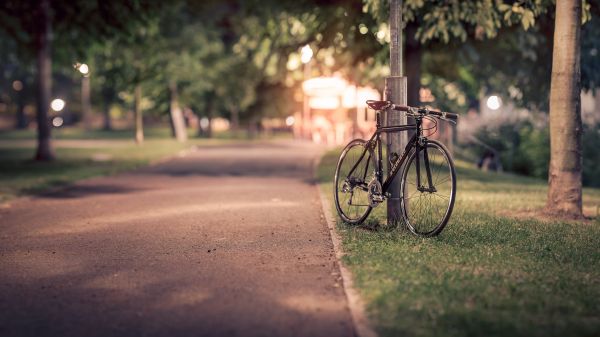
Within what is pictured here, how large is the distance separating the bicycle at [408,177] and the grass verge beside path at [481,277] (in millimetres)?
262

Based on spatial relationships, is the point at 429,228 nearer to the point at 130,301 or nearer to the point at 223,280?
the point at 223,280

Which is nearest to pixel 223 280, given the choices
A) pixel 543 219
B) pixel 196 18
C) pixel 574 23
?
pixel 543 219

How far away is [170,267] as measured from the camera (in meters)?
6.57

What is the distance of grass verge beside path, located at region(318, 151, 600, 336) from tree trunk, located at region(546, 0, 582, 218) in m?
0.54

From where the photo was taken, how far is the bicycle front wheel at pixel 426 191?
23.8 ft

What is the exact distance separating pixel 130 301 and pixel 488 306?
2.72m

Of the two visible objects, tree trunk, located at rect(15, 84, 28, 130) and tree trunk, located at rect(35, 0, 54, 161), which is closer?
tree trunk, located at rect(35, 0, 54, 161)

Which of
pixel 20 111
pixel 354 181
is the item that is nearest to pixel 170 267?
pixel 354 181

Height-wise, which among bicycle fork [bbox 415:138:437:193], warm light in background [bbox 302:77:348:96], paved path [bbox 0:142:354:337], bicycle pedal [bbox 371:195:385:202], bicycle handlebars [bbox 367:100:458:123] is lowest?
paved path [bbox 0:142:354:337]

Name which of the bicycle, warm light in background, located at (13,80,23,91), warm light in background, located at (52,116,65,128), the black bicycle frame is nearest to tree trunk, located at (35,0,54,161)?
the bicycle

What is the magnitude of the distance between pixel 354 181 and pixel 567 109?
3.05 m

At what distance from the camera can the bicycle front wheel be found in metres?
7.27

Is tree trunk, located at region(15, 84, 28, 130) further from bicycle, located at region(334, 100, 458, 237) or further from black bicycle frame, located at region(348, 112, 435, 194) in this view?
black bicycle frame, located at region(348, 112, 435, 194)

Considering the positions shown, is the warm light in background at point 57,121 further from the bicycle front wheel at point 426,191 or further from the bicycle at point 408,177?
the bicycle front wheel at point 426,191
